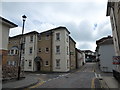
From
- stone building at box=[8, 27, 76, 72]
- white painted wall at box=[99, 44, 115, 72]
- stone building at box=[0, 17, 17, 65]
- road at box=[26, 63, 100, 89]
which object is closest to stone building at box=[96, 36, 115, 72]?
white painted wall at box=[99, 44, 115, 72]

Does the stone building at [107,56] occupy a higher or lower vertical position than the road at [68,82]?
higher

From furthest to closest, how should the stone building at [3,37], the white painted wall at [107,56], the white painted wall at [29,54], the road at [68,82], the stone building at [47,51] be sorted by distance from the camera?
the white painted wall at [29,54] → the stone building at [47,51] → the white painted wall at [107,56] → the stone building at [3,37] → the road at [68,82]

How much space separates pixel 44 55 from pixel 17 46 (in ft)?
29.1

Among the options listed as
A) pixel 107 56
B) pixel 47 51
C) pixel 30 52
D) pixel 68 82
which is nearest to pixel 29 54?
pixel 30 52

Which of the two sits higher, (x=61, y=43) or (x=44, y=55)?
(x=61, y=43)

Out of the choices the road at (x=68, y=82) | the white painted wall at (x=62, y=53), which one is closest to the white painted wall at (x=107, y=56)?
the white painted wall at (x=62, y=53)

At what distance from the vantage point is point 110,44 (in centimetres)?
2256

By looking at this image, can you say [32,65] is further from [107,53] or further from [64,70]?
[107,53]

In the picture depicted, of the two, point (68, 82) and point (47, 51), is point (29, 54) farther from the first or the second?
point (68, 82)

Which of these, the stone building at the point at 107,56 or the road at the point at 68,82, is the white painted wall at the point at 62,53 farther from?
the stone building at the point at 107,56

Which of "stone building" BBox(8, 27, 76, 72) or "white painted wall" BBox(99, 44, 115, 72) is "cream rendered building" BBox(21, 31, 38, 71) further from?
"white painted wall" BBox(99, 44, 115, 72)

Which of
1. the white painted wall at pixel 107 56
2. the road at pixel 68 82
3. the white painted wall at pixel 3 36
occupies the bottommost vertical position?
the road at pixel 68 82

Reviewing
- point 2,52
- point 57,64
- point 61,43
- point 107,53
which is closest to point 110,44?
point 107,53

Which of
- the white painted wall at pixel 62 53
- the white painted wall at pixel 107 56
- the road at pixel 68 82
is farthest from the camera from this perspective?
the white painted wall at pixel 62 53
